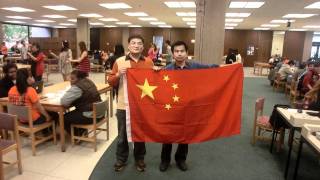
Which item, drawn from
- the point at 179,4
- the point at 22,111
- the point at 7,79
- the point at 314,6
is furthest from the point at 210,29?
the point at 314,6

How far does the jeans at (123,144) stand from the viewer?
8.66ft

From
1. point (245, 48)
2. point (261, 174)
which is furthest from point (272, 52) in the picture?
point (261, 174)

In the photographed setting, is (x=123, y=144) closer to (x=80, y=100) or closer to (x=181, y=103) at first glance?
(x=181, y=103)

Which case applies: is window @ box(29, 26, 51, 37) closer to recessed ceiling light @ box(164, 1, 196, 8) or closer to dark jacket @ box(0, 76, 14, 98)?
recessed ceiling light @ box(164, 1, 196, 8)

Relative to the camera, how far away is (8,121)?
8.60 ft

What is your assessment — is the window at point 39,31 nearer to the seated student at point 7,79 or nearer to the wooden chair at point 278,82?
the seated student at point 7,79

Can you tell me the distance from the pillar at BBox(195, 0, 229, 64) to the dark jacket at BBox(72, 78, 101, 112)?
2344mm

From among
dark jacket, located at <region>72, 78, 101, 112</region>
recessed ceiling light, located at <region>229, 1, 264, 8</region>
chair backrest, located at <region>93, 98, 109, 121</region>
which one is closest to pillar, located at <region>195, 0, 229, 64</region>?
chair backrest, located at <region>93, 98, 109, 121</region>

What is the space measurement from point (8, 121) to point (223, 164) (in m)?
2.52

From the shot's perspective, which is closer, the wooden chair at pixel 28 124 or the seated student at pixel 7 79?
the wooden chair at pixel 28 124

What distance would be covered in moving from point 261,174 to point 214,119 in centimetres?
105

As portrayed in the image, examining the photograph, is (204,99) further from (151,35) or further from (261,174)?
(151,35)

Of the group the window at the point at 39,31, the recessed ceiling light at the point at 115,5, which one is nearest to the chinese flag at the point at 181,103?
the recessed ceiling light at the point at 115,5

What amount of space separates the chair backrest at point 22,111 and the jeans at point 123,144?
1.23 meters
